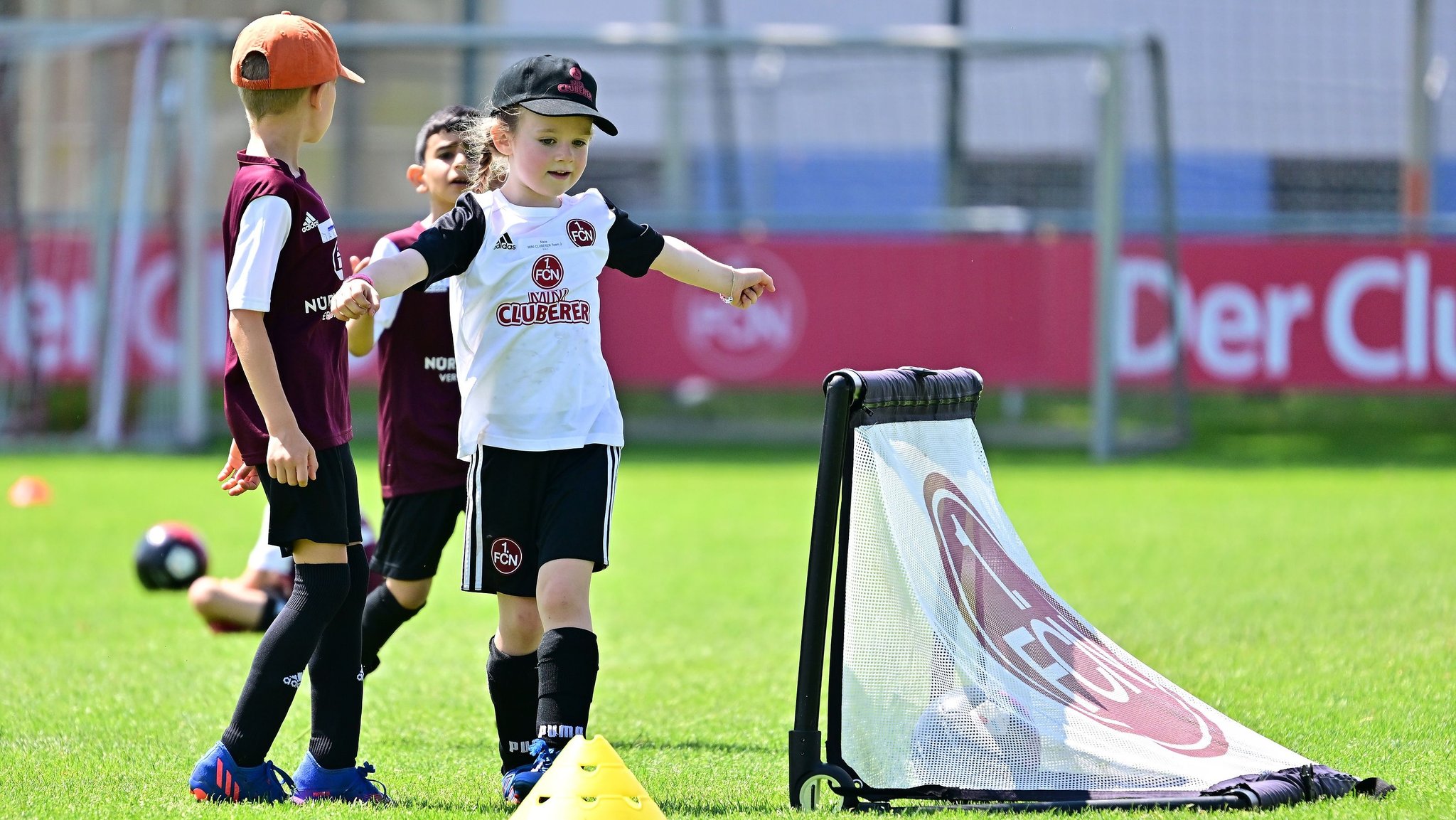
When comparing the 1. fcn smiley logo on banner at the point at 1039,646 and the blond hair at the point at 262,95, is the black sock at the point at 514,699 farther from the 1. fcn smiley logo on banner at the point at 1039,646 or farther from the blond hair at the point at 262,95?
the blond hair at the point at 262,95

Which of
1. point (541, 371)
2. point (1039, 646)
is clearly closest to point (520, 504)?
point (541, 371)

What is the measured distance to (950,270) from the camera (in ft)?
46.3

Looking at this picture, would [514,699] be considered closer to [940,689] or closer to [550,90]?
[940,689]

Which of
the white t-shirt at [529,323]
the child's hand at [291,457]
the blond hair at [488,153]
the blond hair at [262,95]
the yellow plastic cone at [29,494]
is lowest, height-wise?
the yellow plastic cone at [29,494]

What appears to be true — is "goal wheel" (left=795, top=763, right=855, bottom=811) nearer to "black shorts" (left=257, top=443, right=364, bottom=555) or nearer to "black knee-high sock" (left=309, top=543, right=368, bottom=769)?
"black knee-high sock" (left=309, top=543, right=368, bottom=769)

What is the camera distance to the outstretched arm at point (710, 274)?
4.36 m

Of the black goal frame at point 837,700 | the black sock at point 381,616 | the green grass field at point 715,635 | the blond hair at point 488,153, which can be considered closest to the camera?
the black goal frame at point 837,700

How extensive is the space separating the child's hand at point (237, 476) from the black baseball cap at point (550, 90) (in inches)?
42.1

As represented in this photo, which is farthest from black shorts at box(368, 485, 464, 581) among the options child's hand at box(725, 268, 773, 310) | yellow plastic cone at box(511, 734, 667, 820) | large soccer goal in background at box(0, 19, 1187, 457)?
large soccer goal in background at box(0, 19, 1187, 457)

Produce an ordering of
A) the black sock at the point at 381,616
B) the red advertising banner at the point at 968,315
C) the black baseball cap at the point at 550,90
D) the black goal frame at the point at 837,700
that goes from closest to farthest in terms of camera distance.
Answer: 1. the black goal frame at the point at 837,700
2. the black baseball cap at the point at 550,90
3. the black sock at the point at 381,616
4. the red advertising banner at the point at 968,315

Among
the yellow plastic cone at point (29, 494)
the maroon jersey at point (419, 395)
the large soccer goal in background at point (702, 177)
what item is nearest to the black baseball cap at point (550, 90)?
the maroon jersey at point (419, 395)

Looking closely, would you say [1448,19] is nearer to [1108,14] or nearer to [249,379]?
[1108,14]

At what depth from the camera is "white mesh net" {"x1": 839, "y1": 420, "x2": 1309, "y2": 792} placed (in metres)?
3.93

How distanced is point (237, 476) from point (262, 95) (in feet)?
3.01
